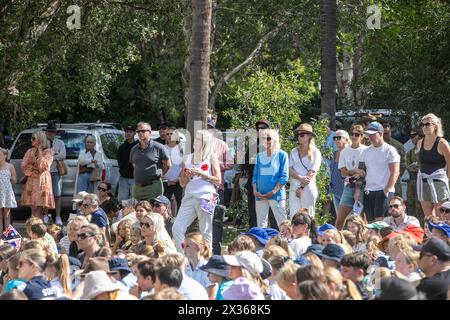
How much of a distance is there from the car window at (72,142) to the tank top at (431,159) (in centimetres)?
755

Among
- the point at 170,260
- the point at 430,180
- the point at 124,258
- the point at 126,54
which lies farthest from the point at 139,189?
the point at 126,54

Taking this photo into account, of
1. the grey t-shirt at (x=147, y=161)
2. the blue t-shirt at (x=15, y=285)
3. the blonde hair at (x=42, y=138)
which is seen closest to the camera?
the blue t-shirt at (x=15, y=285)

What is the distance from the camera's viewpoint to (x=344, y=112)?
22.6 metres

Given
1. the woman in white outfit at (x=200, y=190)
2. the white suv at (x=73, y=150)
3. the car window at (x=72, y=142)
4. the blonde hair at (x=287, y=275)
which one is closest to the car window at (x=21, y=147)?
the white suv at (x=73, y=150)

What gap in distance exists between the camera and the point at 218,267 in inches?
377

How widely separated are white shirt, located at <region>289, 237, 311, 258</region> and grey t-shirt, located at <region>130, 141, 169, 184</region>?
456 centimetres

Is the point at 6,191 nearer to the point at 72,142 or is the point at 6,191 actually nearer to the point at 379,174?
the point at 72,142

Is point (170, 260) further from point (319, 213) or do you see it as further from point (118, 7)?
point (118, 7)

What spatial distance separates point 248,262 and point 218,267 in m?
0.48

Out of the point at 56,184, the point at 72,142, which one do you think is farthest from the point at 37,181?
the point at 72,142

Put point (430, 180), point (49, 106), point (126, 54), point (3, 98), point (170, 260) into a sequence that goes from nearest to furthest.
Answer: point (170, 260) → point (430, 180) → point (3, 98) → point (126, 54) → point (49, 106)

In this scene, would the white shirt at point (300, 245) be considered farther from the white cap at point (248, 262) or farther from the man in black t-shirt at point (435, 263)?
the man in black t-shirt at point (435, 263)

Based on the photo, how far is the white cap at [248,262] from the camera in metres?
9.16
